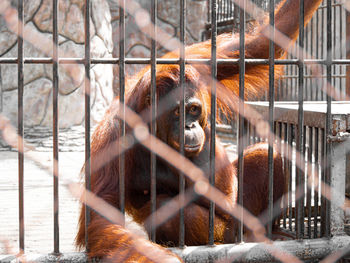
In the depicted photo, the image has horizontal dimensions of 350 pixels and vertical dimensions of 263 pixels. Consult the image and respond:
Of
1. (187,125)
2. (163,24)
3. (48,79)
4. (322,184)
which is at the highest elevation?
(163,24)

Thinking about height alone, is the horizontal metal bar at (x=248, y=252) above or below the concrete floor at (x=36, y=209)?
above

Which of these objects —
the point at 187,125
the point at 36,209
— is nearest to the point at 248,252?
the point at 187,125

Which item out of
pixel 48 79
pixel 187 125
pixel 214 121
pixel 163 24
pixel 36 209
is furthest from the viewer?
pixel 163 24

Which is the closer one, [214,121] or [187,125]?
[214,121]

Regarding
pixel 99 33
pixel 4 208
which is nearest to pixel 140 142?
pixel 4 208

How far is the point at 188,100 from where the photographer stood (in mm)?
1903

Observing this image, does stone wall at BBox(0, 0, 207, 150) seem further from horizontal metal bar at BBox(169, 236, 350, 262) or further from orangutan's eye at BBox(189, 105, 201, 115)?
horizontal metal bar at BBox(169, 236, 350, 262)

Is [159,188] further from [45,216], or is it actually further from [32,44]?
[32,44]

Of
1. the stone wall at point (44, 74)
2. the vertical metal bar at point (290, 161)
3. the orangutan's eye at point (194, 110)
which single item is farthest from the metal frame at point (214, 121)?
the stone wall at point (44, 74)

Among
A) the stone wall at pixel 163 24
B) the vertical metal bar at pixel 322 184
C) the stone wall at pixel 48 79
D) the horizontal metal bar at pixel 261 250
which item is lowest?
the horizontal metal bar at pixel 261 250

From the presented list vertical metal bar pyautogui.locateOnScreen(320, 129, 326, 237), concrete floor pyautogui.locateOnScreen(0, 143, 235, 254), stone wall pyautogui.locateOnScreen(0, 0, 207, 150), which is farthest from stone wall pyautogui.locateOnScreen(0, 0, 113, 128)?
vertical metal bar pyautogui.locateOnScreen(320, 129, 326, 237)

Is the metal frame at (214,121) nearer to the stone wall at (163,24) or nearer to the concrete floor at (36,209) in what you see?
the concrete floor at (36,209)

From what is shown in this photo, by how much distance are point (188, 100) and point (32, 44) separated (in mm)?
5628

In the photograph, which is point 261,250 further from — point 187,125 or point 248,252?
point 187,125
